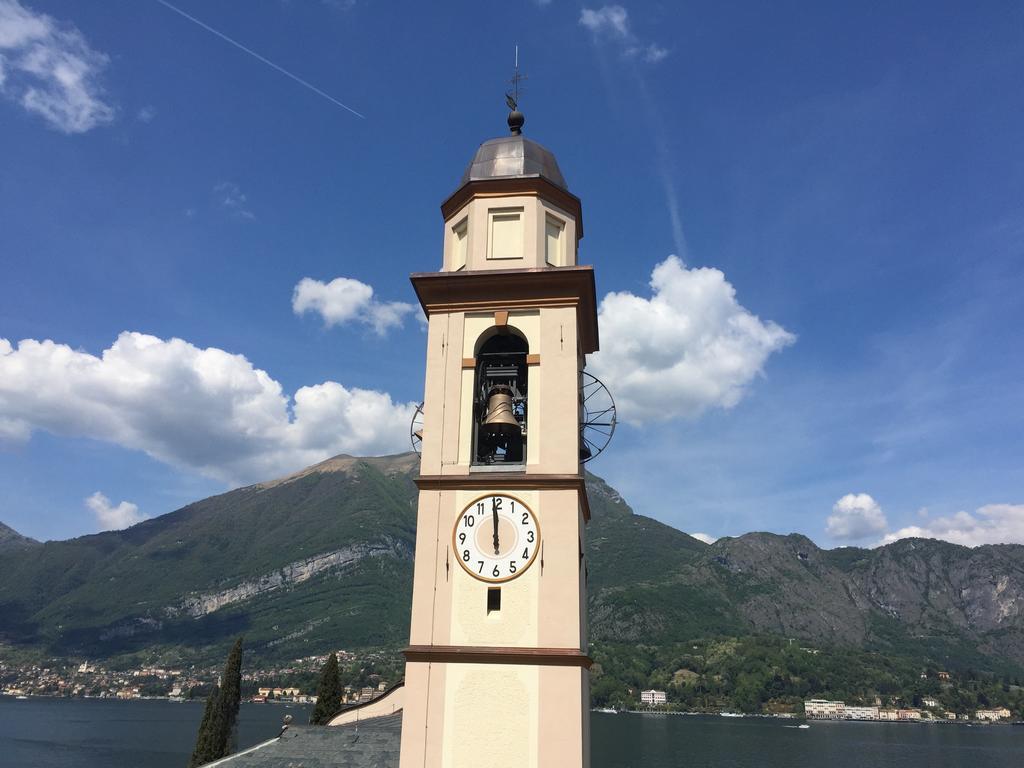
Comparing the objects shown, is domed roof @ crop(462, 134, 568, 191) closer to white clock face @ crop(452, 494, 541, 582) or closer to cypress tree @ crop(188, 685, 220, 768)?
white clock face @ crop(452, 494, 541, 582)

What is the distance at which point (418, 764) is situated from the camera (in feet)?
36.9

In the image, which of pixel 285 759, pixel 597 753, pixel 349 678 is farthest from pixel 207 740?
pixel 349 678

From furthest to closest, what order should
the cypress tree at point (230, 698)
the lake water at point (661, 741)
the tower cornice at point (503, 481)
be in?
the lake water at point (661, 741), the cypress tree at point (230, 698), the tower cornice at point (503, 481)

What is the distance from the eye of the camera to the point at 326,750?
59.1 feet

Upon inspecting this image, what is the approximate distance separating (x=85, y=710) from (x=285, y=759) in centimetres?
19919

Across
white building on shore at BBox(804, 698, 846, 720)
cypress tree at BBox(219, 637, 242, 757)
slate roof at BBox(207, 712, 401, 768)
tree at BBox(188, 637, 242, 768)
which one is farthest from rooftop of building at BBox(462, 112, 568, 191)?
white building on shore at BBox(804, 698, 846, 720)

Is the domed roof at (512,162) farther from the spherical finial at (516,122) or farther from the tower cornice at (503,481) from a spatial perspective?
the tower cornice at (503,481)

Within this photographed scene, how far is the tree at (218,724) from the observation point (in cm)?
3997

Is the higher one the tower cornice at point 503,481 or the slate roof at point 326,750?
the tower cornice at point 503,481

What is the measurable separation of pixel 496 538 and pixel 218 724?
35368 millimetres

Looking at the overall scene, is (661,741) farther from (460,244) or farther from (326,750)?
(460,244)

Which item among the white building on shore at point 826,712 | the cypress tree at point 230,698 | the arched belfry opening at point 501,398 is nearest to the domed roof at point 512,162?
the arched belfry opening at point 501,398

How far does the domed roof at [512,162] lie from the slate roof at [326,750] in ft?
38.0

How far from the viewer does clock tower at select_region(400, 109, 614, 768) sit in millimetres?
11320
